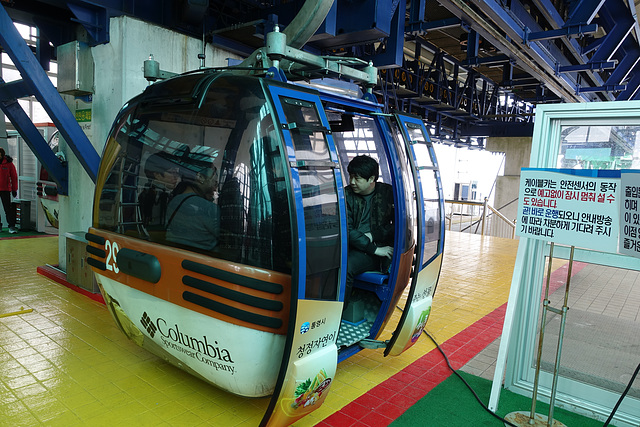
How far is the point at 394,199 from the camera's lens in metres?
3.39

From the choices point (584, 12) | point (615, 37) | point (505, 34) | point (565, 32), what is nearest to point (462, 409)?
point (505, 34)

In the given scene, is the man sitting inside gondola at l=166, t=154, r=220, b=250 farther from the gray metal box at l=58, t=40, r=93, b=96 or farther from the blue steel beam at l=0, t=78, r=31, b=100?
the blue steel beam at l=0, t=78, r=31, b=100

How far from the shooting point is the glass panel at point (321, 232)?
235cm

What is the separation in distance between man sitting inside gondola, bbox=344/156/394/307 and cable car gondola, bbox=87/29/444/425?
67 cm

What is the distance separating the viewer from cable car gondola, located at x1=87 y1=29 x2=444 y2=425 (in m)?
2.34

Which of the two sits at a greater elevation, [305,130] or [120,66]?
[120,66]

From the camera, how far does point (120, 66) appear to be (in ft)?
14.8

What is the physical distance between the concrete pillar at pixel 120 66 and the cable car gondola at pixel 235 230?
5.42 ft

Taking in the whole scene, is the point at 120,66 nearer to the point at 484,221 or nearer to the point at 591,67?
the point at 591,67

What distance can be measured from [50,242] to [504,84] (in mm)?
9308

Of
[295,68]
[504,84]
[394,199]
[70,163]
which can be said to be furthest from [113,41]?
[504,84]

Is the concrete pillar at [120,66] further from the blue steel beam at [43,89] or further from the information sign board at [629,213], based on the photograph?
the information sign board at [629,213]

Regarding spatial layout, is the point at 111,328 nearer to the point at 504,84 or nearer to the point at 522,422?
the point at 522,422

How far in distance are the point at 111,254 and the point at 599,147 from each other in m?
3.52
